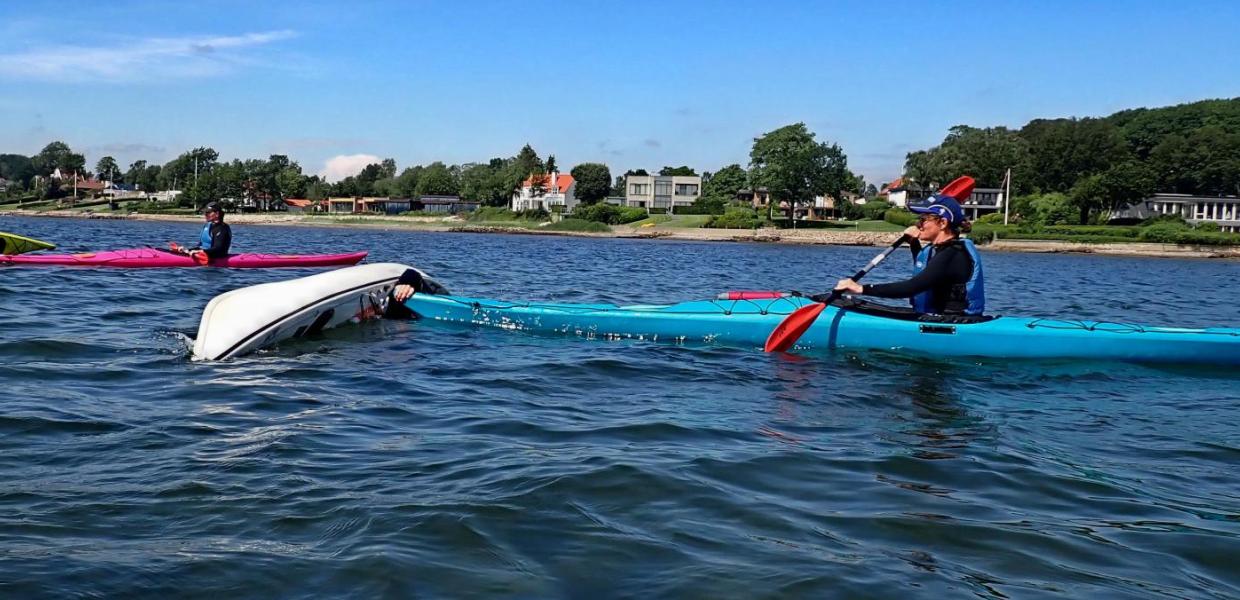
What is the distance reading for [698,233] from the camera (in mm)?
64125

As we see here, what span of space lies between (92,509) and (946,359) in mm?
6675

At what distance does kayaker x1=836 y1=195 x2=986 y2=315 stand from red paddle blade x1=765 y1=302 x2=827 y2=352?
0.36 meters

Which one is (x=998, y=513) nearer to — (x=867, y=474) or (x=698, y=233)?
(x=867, y=474)

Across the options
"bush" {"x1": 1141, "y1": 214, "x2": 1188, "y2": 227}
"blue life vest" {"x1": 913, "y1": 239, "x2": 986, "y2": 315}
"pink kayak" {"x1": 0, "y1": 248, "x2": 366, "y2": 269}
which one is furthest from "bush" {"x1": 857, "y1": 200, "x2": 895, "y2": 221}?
"blue life vest" {"x1": 913, "y1": 239, "x2": 986, "y2": 315}

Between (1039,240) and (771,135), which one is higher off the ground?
(771,135)

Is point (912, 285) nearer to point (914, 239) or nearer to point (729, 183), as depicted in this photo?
point (914, 239)

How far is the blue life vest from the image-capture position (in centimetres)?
826

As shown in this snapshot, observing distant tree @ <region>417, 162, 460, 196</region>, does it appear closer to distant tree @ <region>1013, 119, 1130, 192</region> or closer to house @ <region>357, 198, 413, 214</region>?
house @ <region>357, 198, 413, 214</region>

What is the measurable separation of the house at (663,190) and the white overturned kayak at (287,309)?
87.3 m

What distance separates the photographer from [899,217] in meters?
72.4

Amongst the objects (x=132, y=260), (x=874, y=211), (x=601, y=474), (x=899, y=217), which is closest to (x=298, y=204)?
(x=874, y=211)

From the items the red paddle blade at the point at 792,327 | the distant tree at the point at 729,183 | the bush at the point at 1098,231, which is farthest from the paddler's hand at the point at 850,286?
the distant tree at the point at 729,183

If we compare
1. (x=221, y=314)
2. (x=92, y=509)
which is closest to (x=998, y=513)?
(x=92, y=509)

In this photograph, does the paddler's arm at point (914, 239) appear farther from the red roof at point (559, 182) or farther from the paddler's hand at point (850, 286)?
the red roof at point (559, 182)
